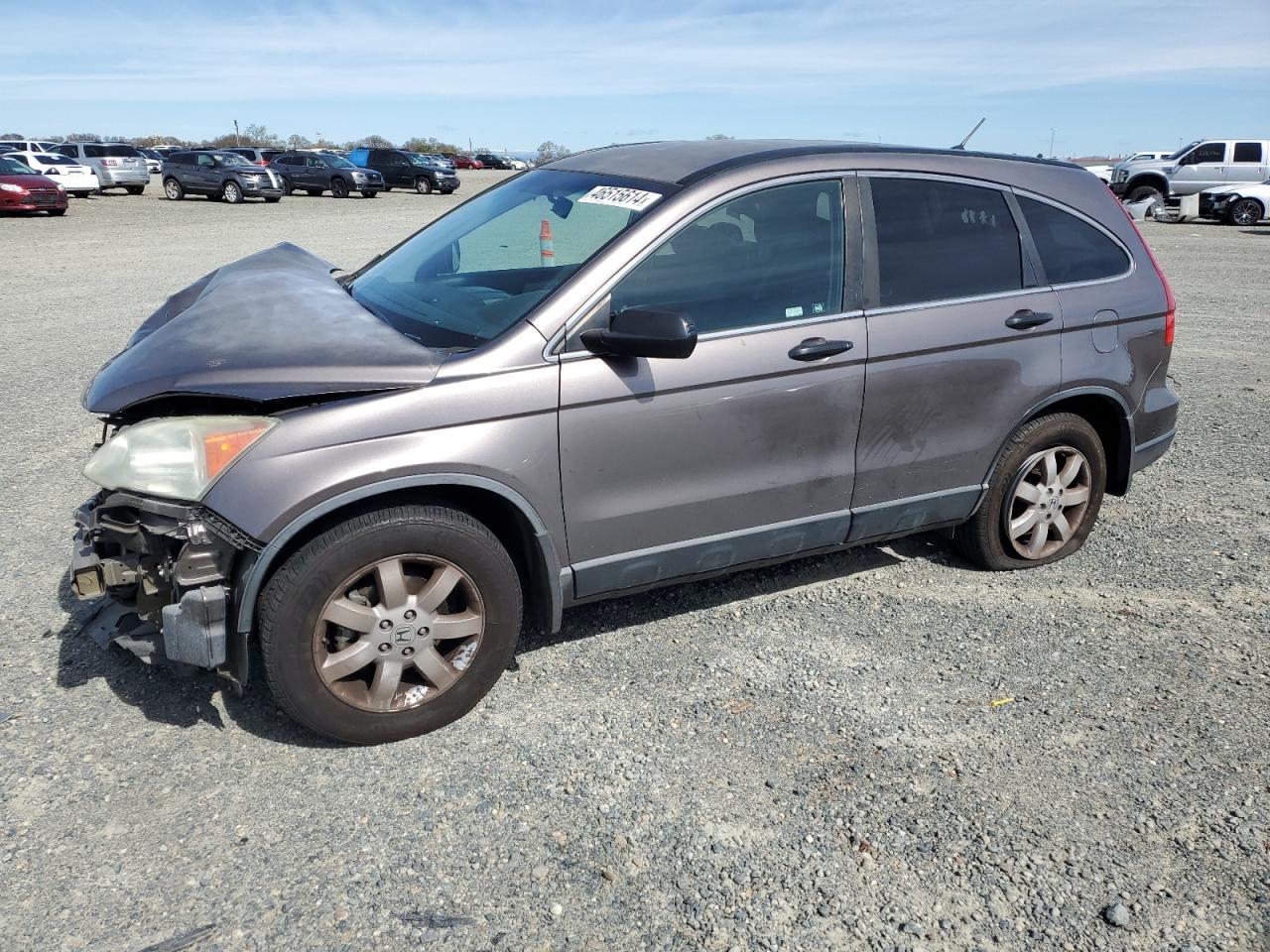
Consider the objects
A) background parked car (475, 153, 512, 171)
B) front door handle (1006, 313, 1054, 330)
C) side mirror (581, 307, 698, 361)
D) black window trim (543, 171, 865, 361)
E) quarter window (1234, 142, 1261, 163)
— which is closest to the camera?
side mirror (581, 307, 698, 361)

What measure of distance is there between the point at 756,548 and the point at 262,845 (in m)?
1.99

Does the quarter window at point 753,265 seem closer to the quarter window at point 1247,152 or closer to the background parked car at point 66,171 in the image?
the quarter window at point 1247,152

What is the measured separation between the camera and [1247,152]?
86.8 ft

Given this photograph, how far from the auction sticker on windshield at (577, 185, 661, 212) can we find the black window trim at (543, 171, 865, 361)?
18 centimetres

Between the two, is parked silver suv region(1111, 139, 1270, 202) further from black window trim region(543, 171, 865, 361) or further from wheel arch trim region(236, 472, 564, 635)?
wheel arch trim region(236, 472, 564, 635)

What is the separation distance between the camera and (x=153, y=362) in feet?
10.6

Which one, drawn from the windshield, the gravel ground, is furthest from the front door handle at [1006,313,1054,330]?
the windshield

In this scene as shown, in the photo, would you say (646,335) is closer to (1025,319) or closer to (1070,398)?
(1025,319)

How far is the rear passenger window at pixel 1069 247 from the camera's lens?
175 inches

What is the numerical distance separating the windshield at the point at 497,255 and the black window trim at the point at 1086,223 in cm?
173

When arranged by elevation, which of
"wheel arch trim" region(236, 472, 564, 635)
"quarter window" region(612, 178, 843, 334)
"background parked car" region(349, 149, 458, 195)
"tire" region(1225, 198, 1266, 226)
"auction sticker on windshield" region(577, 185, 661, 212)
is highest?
"background parked car" region(349, 149, 458, 195)

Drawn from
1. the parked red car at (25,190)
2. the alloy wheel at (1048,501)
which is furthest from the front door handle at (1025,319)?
the parked red car at (25,190)

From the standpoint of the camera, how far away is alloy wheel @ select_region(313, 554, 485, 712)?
3.21 meters

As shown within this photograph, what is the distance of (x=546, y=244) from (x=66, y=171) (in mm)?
32529
